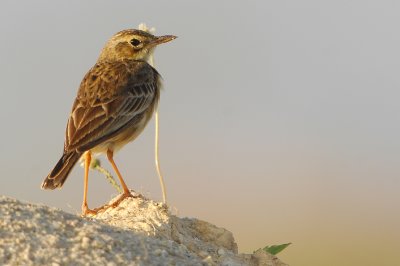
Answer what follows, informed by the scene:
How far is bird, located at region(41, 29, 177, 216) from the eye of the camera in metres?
9.11

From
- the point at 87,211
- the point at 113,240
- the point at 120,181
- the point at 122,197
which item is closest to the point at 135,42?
the point at 120,181

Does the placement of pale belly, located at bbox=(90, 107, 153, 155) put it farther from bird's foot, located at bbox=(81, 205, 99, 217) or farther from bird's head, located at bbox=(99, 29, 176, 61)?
bird's head, located at bbox=(99, 29, 176, 61)

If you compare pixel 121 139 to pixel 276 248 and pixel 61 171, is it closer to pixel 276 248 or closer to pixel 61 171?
pixel 61 171

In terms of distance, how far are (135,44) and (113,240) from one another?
5.09m

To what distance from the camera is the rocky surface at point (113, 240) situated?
600 cm

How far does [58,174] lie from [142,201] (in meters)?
1.01

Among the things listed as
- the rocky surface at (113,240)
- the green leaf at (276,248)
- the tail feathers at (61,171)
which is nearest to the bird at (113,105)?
the tail feathers at (61,171)

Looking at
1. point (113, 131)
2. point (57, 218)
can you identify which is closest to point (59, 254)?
point (57, 218)

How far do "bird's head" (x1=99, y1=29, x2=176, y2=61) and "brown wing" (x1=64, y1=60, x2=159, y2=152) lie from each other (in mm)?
279

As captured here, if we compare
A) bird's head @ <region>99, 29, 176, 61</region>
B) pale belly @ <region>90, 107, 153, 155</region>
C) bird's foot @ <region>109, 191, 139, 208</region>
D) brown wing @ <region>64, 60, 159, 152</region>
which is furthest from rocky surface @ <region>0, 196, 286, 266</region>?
bird's head @ <region>99, 29, 176, 61</region>

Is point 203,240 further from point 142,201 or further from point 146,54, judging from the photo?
point 146,54

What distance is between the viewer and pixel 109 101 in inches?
385

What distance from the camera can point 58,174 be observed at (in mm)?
8781

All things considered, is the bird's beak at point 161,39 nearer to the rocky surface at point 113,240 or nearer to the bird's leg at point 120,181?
the bird's leg at point 120,181
